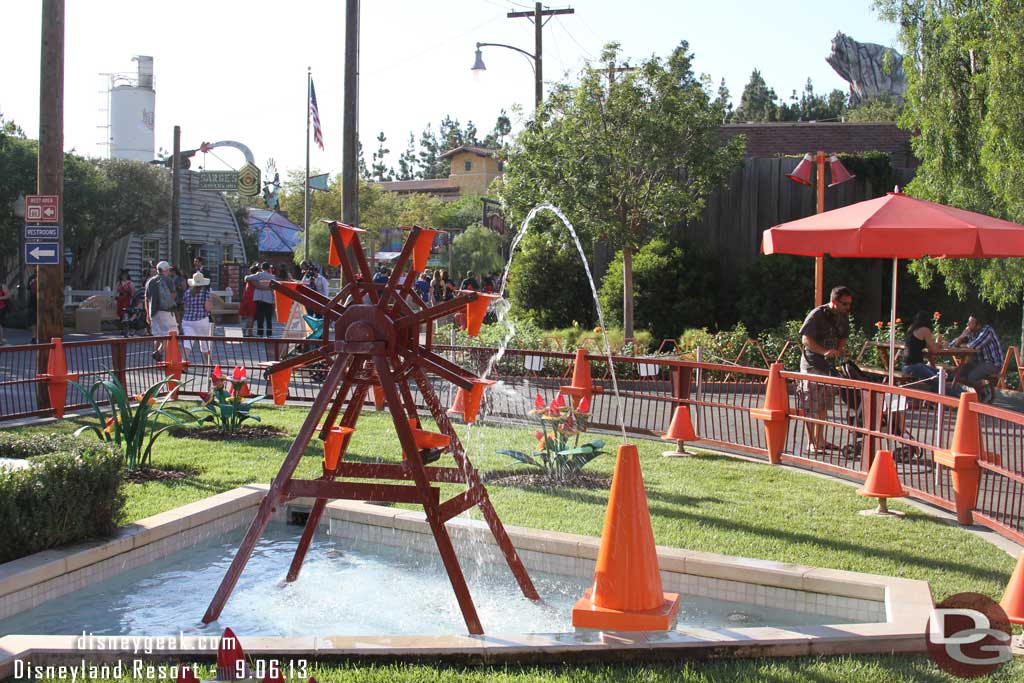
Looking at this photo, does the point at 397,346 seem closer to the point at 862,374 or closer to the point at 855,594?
the point at 855,594

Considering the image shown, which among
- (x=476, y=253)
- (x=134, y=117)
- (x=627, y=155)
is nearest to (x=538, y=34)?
(x=627, y=155)

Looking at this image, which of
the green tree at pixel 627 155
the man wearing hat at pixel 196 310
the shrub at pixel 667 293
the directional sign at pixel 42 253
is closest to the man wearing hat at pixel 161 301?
the man wearing hat at pixel 196 310

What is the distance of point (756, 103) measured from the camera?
10575cm

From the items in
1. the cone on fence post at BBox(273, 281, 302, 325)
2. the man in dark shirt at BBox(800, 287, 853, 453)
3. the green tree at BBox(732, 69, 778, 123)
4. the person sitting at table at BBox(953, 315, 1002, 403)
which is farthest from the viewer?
the green tree at BBox(732, 69, 778, 123)

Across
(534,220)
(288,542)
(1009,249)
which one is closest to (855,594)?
(288,542)

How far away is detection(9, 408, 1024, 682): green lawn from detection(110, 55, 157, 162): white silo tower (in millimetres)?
57427

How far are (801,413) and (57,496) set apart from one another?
695cm

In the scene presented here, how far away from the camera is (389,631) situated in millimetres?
5484

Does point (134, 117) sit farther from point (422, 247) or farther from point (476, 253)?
point (422, 247)

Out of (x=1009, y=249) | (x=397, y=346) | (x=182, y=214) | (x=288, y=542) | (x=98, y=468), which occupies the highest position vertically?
(x=182, y=214)

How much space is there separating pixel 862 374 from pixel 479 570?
22.0 ft

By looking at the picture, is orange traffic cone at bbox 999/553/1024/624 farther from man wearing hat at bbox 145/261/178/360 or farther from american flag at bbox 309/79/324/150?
american flag at bbox 309/79/324/150

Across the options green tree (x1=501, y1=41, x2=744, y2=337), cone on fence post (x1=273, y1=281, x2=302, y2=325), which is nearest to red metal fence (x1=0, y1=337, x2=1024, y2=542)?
cone on fence post (x1=273, y1=281, x2=302, y2=325)

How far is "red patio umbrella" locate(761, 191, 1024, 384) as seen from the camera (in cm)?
970
